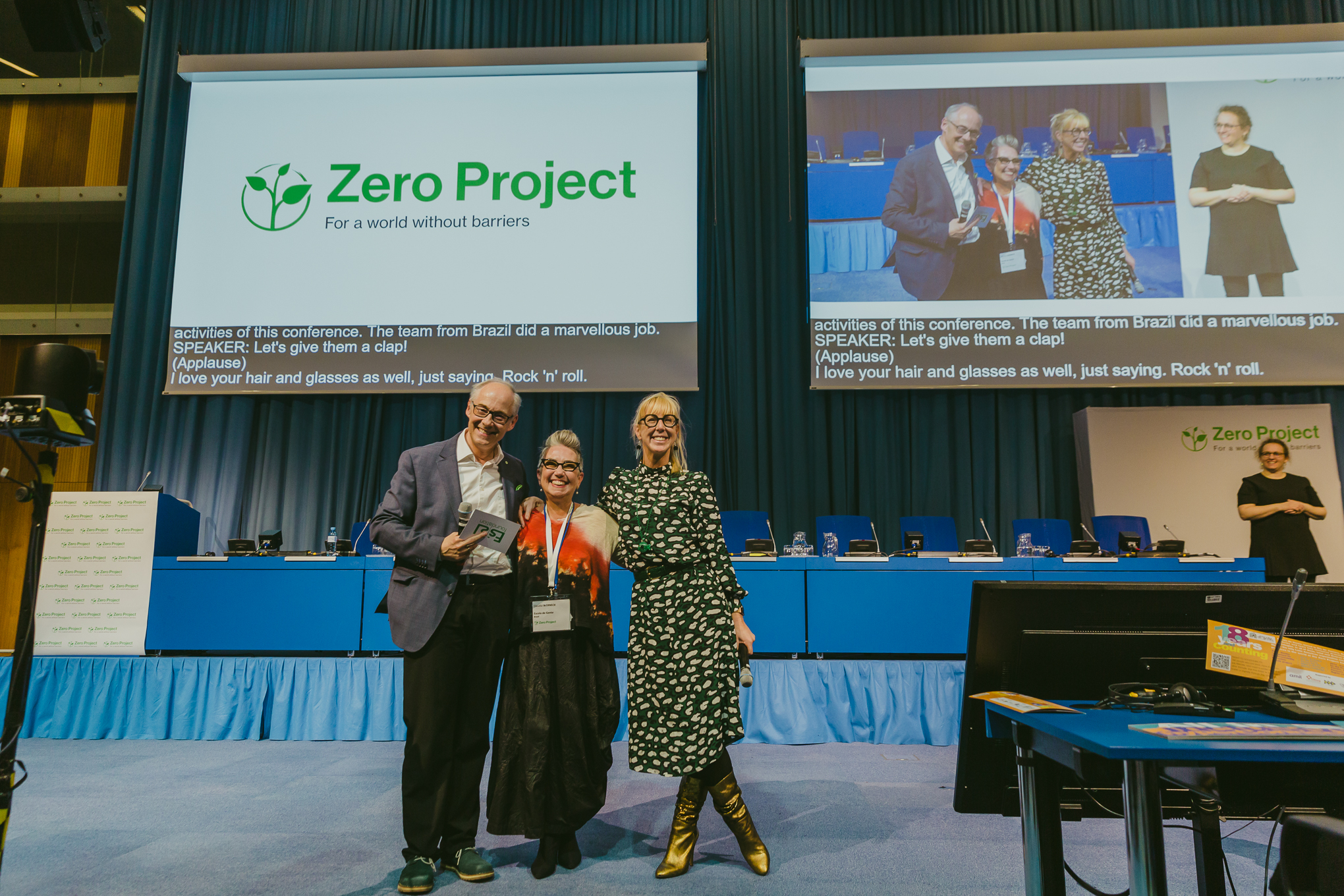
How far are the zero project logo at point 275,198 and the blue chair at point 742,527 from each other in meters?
3.69

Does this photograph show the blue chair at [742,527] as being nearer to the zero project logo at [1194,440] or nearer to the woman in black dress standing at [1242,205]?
the zero project logo at [1194,440]

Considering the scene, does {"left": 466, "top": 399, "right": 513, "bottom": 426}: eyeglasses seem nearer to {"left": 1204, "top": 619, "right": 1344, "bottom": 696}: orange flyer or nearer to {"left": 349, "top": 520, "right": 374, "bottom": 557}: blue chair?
{"left": 1204, "top": 619, "right": 1344, "bottom": 696}: orange flyer

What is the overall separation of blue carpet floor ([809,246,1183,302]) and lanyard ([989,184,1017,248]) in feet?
0.91

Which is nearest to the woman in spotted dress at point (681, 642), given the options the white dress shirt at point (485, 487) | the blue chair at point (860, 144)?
the white dress shirt at point (485, 487)

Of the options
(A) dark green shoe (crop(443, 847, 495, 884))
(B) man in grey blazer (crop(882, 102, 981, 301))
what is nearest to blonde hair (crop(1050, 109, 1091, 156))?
(B) man in grey blazer (crop(882, 102, 981, 301))

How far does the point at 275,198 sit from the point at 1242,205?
264 inches

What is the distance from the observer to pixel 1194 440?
530 centimetres

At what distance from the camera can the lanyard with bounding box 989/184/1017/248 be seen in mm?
5348

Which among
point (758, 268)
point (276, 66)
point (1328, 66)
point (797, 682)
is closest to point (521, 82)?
point (276, 66)

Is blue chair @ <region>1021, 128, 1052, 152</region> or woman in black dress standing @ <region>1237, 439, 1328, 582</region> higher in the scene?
blue chair @ <region>1021, 128, 1052, 152</region>

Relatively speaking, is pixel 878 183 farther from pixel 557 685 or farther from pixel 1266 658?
pixel 1266 658

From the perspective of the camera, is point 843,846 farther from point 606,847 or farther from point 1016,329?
point 1016,329

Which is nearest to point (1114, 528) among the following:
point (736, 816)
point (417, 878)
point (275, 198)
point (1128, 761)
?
point (736, 816)

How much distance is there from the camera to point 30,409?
153 centimetres
